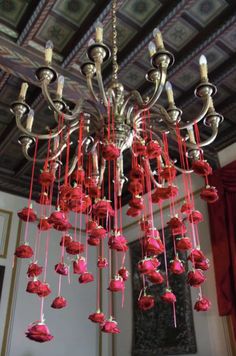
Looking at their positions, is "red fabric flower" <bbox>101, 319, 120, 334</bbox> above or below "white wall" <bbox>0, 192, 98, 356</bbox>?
below

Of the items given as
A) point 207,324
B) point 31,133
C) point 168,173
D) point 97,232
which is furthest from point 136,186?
point 207,324

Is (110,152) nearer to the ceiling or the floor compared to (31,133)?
nearer to the floor

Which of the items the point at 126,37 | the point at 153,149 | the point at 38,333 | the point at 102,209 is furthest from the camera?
the point at 126,37

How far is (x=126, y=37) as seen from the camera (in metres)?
3.05

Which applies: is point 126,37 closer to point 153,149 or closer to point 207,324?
point 153,149

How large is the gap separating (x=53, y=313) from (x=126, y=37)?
3.24 metres

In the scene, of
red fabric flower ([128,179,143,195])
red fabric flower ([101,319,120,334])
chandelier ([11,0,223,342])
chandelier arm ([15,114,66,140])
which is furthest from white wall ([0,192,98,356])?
red fabric flower ([128,179,143,195])

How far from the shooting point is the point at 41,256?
4770 millimetres

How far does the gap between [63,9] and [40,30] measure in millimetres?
262

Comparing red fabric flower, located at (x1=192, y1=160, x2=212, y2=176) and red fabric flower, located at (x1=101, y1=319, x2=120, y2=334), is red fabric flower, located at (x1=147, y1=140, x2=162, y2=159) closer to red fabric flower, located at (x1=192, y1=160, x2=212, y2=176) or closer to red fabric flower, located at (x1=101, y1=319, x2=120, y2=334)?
red fabric flower, located at (x1=192, y1=160, x2=212, y2=176)

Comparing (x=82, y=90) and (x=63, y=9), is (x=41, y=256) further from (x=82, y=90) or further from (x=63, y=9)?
(x=63, y=9)

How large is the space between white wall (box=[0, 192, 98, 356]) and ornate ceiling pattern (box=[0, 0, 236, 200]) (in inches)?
79.1

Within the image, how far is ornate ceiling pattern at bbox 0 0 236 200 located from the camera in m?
2.80

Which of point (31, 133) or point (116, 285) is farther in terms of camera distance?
point (31, 133)
